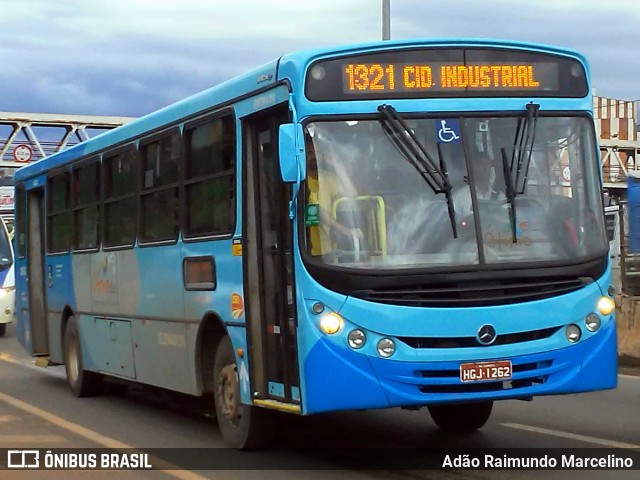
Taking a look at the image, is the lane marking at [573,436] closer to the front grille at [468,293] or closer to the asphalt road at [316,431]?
the asphalt road at [316,431]

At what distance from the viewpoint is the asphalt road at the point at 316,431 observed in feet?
30.1

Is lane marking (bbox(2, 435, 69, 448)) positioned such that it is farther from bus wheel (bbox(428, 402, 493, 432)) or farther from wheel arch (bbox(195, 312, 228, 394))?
bus wheel (bbox(428, 402, 493, 432))

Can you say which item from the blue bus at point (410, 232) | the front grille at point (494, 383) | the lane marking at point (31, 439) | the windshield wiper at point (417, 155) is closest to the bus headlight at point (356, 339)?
the blue bus at point (410, 232)

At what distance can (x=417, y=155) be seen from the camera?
860 centimetres

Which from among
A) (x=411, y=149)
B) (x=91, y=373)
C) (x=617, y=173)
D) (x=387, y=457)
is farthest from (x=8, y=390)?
(x=617, y=173)

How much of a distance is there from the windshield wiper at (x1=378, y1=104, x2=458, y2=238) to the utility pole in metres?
13.4

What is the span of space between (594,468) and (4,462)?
4.52m

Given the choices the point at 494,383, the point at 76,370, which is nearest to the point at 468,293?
the point at 494,383

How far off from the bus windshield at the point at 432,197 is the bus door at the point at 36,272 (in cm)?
868

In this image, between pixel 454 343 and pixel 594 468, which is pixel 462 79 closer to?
pixel 454 343

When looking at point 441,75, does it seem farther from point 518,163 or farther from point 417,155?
point 518,163

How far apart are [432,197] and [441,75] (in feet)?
3.06

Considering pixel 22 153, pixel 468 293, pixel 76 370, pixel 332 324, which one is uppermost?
pixel 22 153

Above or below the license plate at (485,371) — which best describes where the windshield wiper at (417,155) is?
above
